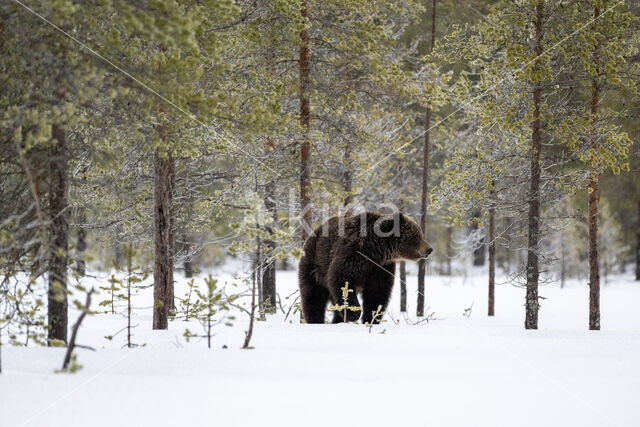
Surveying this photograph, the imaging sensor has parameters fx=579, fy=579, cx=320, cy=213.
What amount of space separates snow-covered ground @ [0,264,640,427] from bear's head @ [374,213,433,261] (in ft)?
10.8

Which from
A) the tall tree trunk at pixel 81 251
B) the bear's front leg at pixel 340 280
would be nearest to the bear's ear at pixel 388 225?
the bear's front leg at pixel 340 280

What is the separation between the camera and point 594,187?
393 inches

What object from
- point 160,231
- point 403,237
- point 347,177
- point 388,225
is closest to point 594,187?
point 403,237

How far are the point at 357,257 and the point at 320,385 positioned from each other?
493 centimetres

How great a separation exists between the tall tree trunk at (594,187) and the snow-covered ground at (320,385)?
4047mm

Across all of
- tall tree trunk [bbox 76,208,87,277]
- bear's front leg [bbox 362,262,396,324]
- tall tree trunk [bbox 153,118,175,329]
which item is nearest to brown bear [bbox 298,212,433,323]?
bear's front leg [bbox 362,262,396,324]

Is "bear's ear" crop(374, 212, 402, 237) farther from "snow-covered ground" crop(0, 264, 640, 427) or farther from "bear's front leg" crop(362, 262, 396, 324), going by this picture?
"snow-covered ground" crop(0, 264, 640, 427)

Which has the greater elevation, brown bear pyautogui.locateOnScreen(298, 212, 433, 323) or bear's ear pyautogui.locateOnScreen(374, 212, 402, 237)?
bear's ear pyautogui.locateOnScreen(374, 212, 402, 237)

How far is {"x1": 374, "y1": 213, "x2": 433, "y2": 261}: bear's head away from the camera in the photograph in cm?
934

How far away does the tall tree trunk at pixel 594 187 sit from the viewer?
920 centimetres

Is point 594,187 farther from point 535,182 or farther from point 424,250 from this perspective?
point 424,250

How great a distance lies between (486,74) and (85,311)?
7721 mm

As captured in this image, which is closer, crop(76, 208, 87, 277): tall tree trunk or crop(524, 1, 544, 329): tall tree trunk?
crop(76, 208, 87, 277): tall tree trunk

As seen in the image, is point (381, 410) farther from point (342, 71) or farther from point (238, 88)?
point (342, 71)
